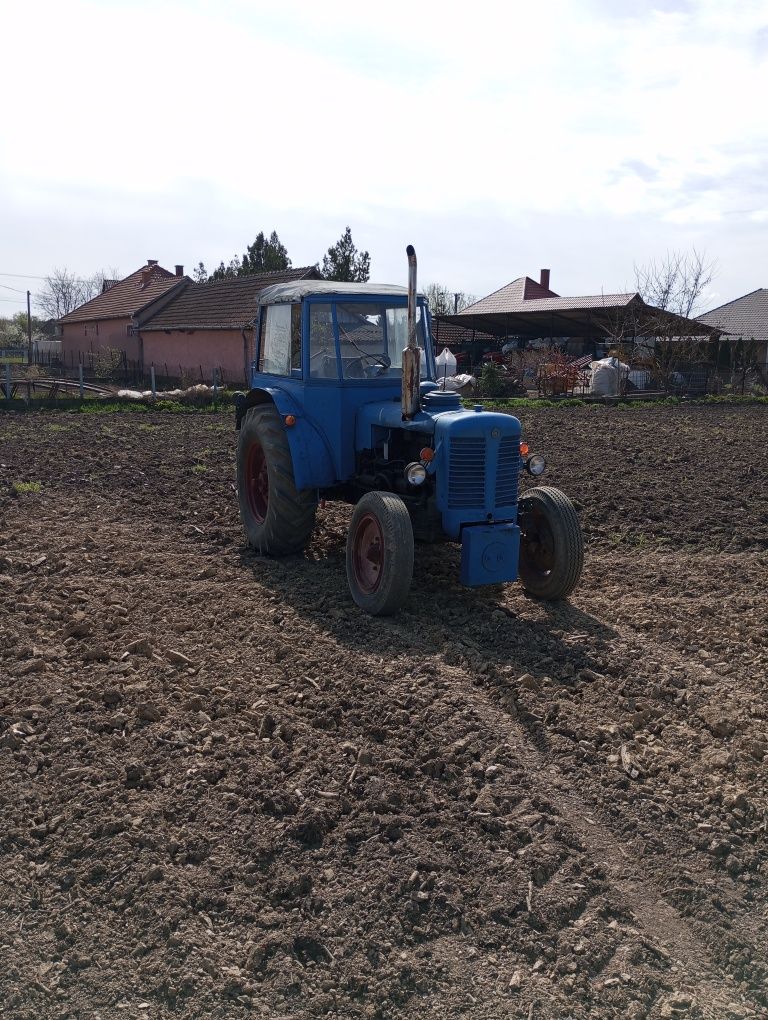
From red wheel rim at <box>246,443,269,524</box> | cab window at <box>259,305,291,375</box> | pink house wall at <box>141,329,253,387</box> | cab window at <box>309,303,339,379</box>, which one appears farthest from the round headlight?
pink house wall at <box>141,329,253,387</box>

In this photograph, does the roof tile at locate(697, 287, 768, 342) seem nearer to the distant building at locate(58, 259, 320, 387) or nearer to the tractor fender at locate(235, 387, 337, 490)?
the distant building at locate(58, 259, 320, 387)

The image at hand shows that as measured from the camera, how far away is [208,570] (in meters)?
7.24

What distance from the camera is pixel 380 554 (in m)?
6.34

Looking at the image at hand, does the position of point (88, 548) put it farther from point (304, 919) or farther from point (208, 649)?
point (304, 919)

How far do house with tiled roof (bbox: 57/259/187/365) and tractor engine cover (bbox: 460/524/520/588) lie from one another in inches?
1178

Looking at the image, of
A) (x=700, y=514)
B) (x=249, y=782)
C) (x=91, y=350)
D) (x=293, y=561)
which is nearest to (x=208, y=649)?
(x=249, y=782)

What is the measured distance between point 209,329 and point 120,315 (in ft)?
24.0

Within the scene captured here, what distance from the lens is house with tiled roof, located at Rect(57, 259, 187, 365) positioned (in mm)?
34438

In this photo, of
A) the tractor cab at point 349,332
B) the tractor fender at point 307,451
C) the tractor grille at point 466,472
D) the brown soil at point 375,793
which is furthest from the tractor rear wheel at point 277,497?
the tractor grille at point 466,472

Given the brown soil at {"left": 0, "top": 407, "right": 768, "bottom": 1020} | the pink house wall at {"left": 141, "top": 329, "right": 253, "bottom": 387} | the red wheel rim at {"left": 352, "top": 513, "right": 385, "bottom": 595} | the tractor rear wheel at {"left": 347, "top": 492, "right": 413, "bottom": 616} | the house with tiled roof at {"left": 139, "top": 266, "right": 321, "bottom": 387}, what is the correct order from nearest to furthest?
the brown soil at {"left": 0, "top": 407, "right": 768, "bottom": 1020}
the tractor rear wheel at {"left": 347, "top": 492, "right": 413, "bottom": 616}
the red wheel rim at {"left": 352, "top": 513, "right": 385, "bottom": 595}
the house with tiled roof at {"left": 139, "top": 266, "right": 321, "bottom": 387}
the pink house wall at {"left": 141, "top": 329, "right": 253, "bottom": 387}

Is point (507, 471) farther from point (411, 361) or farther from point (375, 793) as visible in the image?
point (375, 793)

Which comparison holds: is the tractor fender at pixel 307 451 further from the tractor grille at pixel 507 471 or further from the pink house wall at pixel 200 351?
the pink house wall at pixel 200 351

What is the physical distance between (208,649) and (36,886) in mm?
2239

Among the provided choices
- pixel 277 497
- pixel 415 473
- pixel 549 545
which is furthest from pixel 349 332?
pixel 549 545
